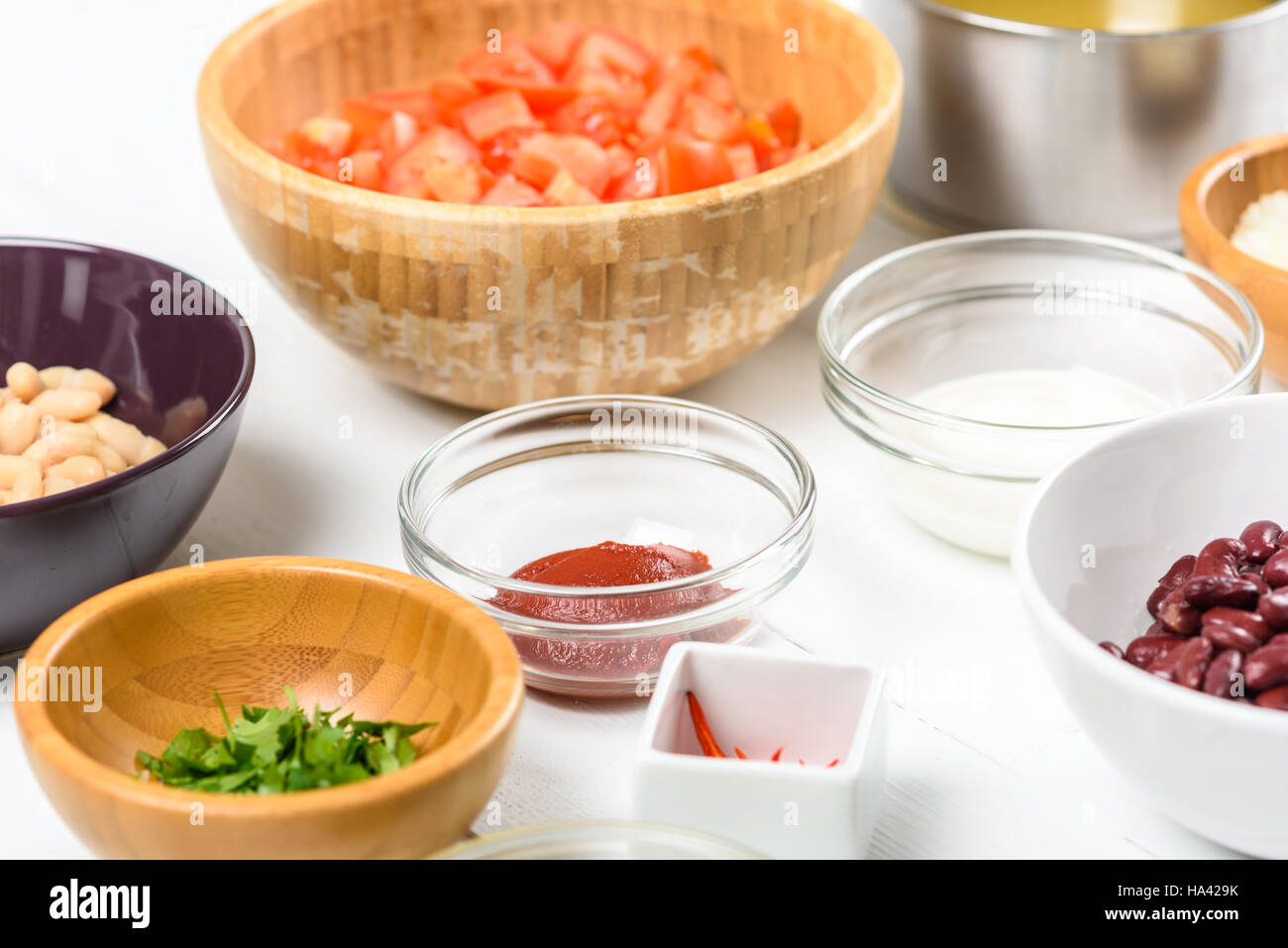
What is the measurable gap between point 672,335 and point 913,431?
10.0 inches

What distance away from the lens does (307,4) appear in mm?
1669

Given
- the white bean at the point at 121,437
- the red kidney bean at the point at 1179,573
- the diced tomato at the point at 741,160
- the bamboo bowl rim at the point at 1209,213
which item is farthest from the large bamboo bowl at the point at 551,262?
the red kidney bean at the point at 1179,573

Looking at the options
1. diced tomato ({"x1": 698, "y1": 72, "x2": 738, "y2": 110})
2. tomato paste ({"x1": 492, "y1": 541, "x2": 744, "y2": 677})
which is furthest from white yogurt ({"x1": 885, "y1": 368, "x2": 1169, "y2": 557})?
diced tomato ({"x1": 698, "y1": 72, "x2": 738, "y2": 110})

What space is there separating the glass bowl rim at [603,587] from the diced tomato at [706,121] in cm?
35

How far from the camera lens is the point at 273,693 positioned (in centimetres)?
109

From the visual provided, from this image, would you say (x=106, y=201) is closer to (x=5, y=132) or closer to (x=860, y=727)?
(x=5, y=132)

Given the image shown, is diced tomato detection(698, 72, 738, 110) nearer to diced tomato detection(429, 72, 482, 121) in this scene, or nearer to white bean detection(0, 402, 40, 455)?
diced tomato detection(429, 72, 482, 121)

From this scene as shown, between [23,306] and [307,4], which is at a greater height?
[307,4]

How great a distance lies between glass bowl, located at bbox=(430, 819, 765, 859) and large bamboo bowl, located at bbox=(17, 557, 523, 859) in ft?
0.14

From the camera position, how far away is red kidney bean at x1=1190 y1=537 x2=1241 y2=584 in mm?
1019

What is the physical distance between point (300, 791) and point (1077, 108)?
45.9 inches

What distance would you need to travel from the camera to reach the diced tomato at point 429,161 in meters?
1.46

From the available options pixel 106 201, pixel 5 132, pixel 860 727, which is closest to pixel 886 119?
pixel 860 727

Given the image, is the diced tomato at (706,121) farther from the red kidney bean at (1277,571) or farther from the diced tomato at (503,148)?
the red kidney bean at (1277,571)
